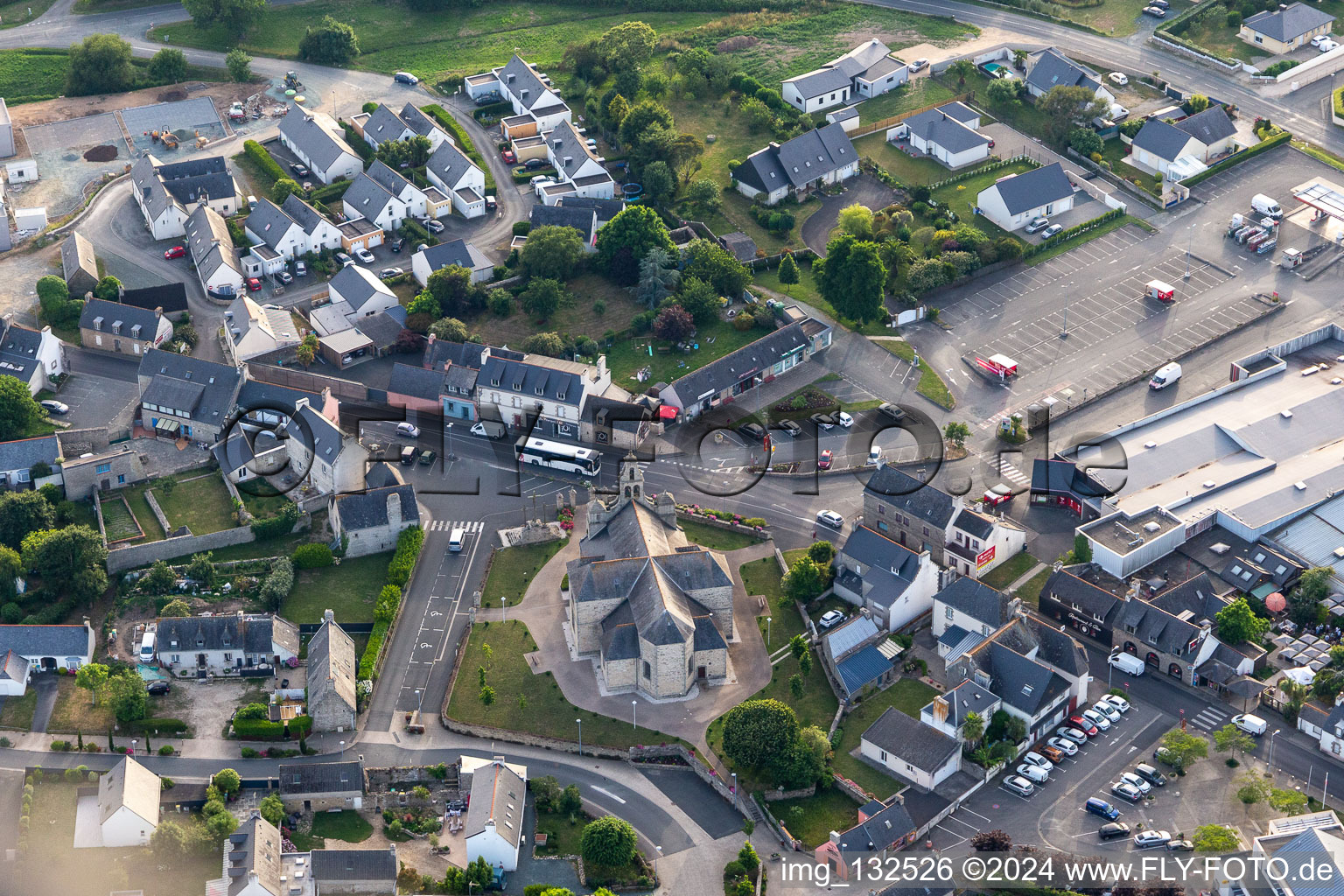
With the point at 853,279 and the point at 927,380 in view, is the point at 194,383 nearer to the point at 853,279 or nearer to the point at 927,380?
the point at 853,279

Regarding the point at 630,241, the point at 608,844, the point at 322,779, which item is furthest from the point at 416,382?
the point at 608,844

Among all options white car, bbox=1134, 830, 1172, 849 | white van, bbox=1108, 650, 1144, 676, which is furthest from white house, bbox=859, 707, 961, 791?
white van, bbox=1108, 650, 1144, 676

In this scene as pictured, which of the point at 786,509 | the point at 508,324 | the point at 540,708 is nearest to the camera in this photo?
the point at 540,708

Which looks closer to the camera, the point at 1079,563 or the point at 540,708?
the point at 540,708

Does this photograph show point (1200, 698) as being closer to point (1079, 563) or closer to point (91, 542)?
point (1079, 563)

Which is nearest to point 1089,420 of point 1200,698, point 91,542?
point 1200,698
